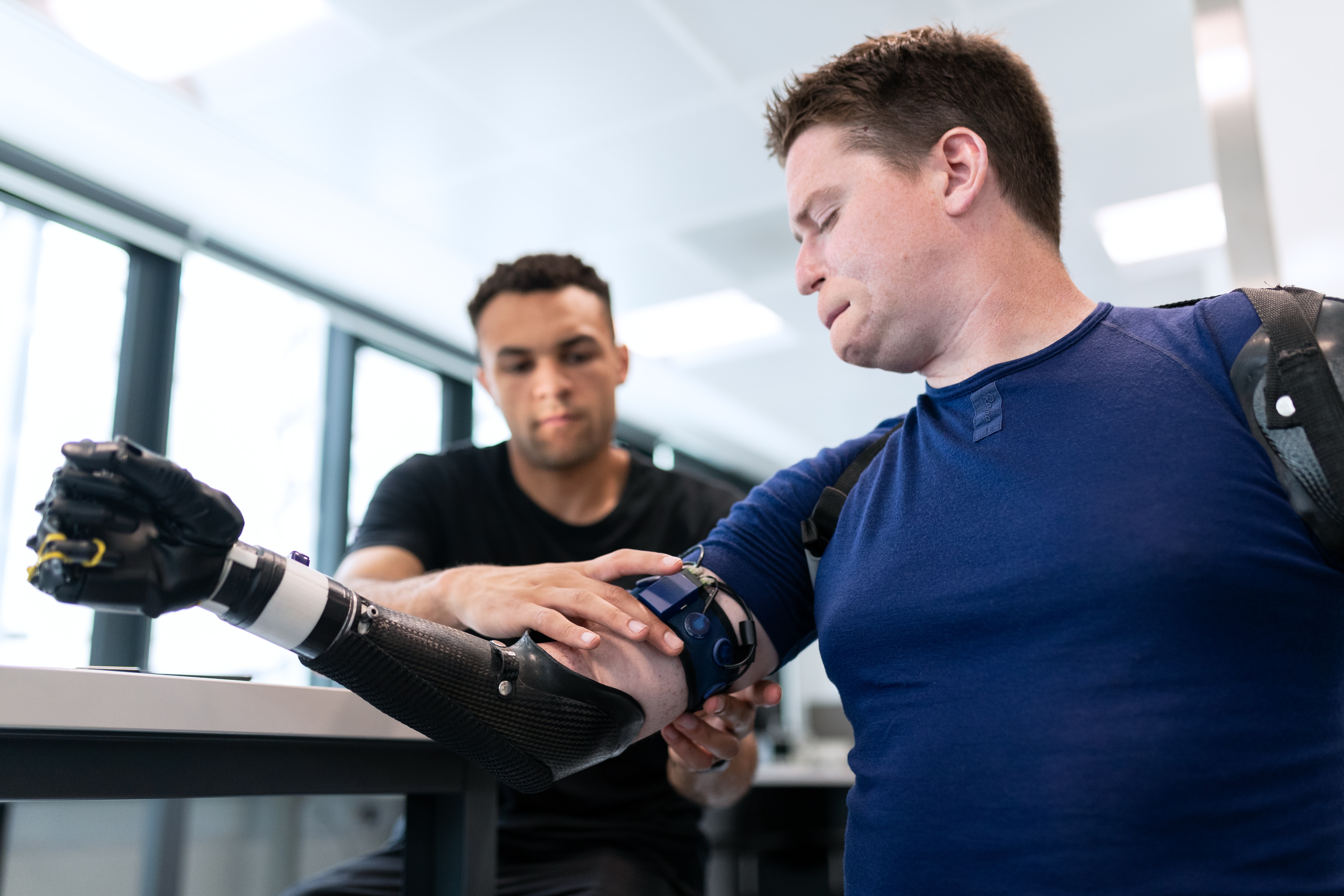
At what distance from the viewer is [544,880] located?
1.35 m

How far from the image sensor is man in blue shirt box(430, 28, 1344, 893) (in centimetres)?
77

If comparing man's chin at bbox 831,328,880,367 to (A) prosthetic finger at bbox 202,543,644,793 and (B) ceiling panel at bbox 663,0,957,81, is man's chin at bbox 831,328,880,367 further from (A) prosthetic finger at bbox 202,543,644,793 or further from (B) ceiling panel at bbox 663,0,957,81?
(B) ceiling panel at bbox 663,0,957,81

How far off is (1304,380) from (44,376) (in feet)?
10.8

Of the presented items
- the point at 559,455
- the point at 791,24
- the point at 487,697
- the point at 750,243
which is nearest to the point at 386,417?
the point at 750,243

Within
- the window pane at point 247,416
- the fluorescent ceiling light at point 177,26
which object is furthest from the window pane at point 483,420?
the fluorescent ceiling light at point 177,26

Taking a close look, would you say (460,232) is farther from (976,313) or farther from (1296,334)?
(1296,334)

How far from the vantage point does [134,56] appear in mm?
2701

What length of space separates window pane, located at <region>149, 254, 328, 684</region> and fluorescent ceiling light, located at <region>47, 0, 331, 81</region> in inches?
37.7

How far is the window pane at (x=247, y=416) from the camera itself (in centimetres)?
334

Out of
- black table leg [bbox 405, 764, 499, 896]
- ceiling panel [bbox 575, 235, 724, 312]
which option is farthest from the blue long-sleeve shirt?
ceiling panel [bbox 575, 235, 724, 312]

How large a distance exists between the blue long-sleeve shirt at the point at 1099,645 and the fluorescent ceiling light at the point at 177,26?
227 cm

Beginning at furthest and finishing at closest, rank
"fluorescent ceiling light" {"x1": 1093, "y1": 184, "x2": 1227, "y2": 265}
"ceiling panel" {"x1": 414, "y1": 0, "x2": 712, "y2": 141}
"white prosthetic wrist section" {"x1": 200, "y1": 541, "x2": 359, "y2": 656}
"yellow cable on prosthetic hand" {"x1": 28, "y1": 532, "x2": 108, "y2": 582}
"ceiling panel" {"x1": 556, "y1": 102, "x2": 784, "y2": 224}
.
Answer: "fluorescent ceiling light" {"x1": 1093, "y1": 184, "x2": 1227, "y2": 265} → "ceiling panel" {"x1": 556, "y1": 102, "x2": 784, "y2": 224} → "ceiling panel" {"x1": 414, "y1": 0, "x2": 712, "y2": 141} → "white prosthetic wrist section" {"x1": 200, "y1": 541, "x2": 359, "y2": 656} → "yellow cable on prosthetic hand" {"x1": 28, "y1": 532, "x2": 108, "y2": 582}

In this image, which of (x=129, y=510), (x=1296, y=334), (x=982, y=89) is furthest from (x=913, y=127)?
(x=129, y=510)

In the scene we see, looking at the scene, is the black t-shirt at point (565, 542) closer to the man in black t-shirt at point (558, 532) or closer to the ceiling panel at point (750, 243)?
the man in black t-shirt at point (558, 532)
